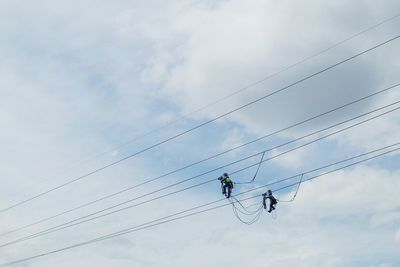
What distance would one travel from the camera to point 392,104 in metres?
33.9

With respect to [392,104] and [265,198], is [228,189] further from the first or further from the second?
[392,104]

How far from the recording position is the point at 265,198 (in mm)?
49250

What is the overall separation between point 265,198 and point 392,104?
18.4m

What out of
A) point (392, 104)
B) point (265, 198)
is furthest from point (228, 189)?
point (392, 104)

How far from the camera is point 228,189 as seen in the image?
49250 millimetres

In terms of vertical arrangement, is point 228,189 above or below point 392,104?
above

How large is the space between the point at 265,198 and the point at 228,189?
360 cm

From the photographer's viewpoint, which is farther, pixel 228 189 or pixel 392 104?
pixel 228 189

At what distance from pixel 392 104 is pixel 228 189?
64.3ft

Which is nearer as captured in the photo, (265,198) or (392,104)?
(392,104)
